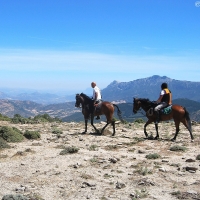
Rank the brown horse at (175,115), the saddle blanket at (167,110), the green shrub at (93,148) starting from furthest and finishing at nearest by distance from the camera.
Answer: the saddle blanket at (167,110) → the brown horse at (175,115) → the green shrub at (93,148)

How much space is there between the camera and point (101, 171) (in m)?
11.0

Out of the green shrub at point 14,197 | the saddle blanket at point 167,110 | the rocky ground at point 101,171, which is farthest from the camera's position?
the saddle blanket at point 167,110

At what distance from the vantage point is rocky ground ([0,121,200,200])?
8.95 meters

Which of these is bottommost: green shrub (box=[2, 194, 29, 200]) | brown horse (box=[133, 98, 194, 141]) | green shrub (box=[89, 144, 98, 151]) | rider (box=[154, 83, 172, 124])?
green shrub (box=[2, 194, 29, 200])

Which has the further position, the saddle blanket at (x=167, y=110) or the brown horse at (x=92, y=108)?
the brown horse at (x=92, y=108)

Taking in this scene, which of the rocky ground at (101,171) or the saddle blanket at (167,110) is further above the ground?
the saddle blanket at (167,110)

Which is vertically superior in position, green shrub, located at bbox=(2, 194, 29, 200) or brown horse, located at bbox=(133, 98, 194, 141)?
brown horse, located at bbox=(133, 98, 194, 141)

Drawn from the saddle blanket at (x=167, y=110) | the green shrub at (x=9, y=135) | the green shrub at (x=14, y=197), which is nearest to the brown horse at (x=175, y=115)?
the saddle blanket at (x=167, y=110)

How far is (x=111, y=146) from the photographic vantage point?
15.5 m

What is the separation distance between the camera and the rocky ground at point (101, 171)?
352 inches

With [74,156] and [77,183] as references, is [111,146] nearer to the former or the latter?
[74,156]

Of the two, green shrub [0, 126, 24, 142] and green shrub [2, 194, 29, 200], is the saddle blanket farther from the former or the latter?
green shrub [2, 194, 29, 200]

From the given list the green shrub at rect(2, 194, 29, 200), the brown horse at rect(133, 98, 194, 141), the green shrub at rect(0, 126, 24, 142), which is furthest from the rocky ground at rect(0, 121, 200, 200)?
the brown horse at rect(133, 98, 194, 141)

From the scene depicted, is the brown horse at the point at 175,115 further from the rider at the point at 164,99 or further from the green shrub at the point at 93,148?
the green shrub at the point at 93,148
